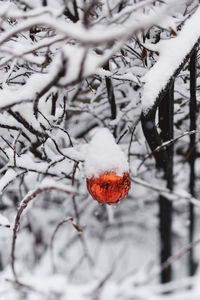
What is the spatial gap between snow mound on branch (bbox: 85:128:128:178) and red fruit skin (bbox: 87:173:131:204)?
0.01 metres

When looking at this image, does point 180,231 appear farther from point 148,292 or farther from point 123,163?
point 123,163

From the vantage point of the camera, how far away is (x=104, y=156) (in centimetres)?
83

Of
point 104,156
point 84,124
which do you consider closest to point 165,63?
point 104,156

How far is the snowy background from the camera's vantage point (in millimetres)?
617

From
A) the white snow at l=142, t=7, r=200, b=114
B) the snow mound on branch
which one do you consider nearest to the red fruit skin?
the snow mound on branch

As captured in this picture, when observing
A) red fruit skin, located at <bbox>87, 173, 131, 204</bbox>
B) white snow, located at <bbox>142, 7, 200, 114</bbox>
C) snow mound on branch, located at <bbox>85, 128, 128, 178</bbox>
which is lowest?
red fruit skin, located at <bbox>87, 173, 131, 204</bbox>

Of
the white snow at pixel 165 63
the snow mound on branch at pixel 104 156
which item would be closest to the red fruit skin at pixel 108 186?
the snow mound on branch at pixel 104 156

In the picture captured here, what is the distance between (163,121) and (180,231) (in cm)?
195

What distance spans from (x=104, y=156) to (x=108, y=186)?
8 centimetres

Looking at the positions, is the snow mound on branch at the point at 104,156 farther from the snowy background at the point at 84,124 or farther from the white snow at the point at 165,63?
the white snow at the point at 165,63

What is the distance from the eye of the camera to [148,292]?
183 centimetres

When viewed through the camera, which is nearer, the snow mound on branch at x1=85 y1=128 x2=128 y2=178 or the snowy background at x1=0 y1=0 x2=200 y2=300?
the snowy background at x1=0 y1=0 x2=200 y2=300

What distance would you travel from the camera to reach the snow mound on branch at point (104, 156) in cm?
83

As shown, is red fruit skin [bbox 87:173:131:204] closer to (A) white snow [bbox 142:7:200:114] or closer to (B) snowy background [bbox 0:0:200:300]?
(B) snowy background [bbox 0:0:200:300]
